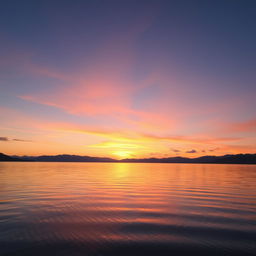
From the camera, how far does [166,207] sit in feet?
42.2

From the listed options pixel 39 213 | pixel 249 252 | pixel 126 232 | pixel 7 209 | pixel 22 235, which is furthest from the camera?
pixel 7 209

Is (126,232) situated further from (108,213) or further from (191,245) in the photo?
(108,213)

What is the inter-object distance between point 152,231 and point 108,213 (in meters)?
3.88

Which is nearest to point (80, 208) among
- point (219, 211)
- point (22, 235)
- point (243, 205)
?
point (22, 235)

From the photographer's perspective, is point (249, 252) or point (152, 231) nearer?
point (249, 252)

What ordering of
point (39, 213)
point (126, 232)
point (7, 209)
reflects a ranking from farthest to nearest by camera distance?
point (7, 209) → point (39, 213) → point (126, 232)

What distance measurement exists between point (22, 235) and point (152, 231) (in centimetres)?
535

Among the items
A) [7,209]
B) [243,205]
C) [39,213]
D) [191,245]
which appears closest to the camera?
[191,245]

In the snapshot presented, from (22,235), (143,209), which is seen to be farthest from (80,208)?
(22,235)

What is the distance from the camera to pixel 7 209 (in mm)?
11625

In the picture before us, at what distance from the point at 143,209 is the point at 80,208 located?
4193 mm

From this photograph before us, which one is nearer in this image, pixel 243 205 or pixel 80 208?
pixel 80 208

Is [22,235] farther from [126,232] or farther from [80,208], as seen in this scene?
[80,208]

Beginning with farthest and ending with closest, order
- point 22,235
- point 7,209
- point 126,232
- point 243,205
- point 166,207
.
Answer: point 243,205
point 166,207
point 7,209
point 126,232
point 22,235
